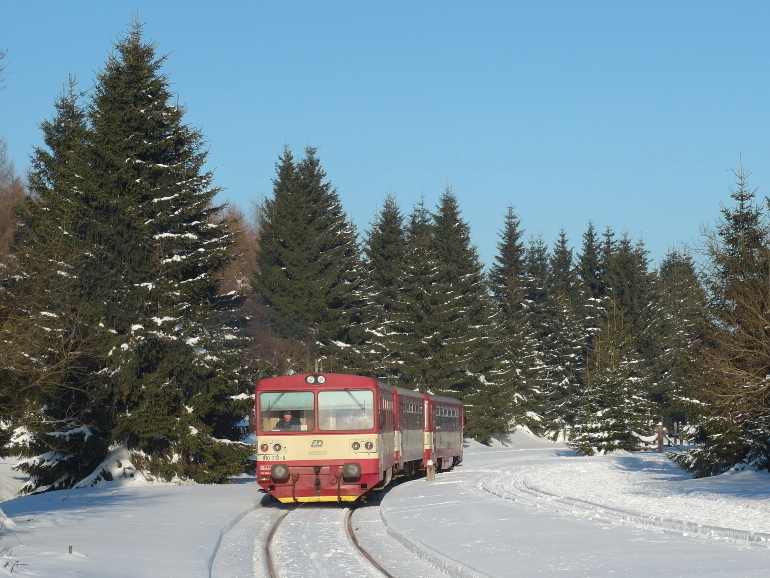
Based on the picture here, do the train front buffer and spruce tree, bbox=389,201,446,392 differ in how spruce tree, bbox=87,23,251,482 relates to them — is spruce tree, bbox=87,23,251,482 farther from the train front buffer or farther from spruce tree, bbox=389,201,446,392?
spruce tree, bbox=389,201,446,392

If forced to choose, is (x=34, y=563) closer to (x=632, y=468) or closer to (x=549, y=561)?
(x=549, y=561)

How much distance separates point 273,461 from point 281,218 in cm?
4669

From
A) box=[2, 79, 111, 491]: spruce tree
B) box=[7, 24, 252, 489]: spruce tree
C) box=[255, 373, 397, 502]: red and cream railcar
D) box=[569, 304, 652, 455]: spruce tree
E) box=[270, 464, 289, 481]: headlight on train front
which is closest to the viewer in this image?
box=[270, 464, 289, 481]: headlight on train front

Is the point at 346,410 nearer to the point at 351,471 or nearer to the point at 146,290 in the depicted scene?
the point at 351,471

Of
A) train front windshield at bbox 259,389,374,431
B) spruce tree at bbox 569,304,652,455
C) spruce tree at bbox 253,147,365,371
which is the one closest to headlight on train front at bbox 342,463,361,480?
train front windshield at bbox 259,389,374,431

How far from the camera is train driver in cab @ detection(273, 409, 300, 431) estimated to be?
22344 millimetres

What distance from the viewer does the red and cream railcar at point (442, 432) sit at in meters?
32.6

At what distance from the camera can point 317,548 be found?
15.2 m

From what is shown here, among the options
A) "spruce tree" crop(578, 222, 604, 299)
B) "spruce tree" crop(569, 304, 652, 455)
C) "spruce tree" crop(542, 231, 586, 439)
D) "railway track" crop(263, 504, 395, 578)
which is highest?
"spruce tree" crop(578, 222, 604, 299)

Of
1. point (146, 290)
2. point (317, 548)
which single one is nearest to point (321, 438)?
point (317, 548)

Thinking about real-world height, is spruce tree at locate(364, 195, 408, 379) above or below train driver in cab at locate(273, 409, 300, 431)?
above

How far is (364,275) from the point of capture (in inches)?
2704

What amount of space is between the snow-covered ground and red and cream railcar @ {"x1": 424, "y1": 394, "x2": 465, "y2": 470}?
496 cm

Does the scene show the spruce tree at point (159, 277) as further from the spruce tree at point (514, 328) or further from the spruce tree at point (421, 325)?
the spruce tree at point (514, 328)
